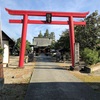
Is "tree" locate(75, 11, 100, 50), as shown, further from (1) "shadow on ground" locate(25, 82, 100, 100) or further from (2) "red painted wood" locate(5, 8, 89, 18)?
(1) "shadow on ground" locate(25, 82, 100, 100)

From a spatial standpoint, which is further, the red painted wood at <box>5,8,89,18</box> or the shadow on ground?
the red painted wood at <box>5,8,89,18</box>

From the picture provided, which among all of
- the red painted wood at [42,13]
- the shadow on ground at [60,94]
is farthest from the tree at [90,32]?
the shadow on ground at [60,94]

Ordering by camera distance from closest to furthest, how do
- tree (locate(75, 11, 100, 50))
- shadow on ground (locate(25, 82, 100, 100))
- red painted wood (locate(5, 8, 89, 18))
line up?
shadow on ground (locate(25, 82, 100, 100)) < red painted wood (locate(5, 8, 89, 18)) < tree (locate(75, 11, 100, 50))

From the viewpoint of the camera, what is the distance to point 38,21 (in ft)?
69.4

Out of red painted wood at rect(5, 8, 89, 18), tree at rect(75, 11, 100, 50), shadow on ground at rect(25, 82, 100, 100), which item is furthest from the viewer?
tree at rect(75, 11, 100, 50)

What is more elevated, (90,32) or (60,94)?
(90,32)

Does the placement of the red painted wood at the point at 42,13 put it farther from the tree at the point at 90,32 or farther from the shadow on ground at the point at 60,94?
the shadow on ground at the point at 60,94

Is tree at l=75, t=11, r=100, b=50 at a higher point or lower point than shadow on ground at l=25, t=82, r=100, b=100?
higher

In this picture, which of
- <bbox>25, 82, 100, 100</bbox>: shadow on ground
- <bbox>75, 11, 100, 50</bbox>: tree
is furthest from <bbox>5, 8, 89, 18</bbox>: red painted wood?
<bbox>25, 82, 100, 100</bbox>: shadow on ground

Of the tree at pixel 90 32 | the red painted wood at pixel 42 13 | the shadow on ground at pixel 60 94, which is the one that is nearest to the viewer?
the shadow on ground at pixel 60 94

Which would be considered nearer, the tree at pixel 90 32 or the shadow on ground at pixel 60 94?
the shadow on ground at pixel 60 94

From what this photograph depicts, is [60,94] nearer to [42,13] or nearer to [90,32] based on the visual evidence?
[42,13]

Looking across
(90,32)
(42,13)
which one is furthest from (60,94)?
(90,32)

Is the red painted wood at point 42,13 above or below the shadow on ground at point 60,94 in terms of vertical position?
above
